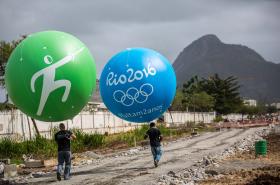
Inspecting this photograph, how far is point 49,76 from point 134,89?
304cm

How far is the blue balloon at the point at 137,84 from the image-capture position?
45.6ft

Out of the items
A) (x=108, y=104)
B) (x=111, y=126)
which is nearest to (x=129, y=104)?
(x=108, y=104)

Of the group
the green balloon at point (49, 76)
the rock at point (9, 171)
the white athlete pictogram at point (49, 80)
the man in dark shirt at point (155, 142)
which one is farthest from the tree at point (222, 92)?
the white athlete pictogram at point (49, 80)

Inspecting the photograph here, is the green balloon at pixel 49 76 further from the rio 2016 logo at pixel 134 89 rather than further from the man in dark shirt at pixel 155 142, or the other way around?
the man in dark shirt at pixel 155 142

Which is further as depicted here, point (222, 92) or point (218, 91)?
point (222, 92)

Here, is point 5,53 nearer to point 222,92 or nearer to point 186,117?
point 186,117

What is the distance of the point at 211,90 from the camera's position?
117 m

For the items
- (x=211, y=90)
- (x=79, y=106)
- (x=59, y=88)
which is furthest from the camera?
(x=211, y=90)

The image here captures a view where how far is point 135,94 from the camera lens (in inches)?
547

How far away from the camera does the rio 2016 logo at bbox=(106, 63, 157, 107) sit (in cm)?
1386

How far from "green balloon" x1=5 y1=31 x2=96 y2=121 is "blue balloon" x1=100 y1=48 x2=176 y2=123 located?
6.01ft

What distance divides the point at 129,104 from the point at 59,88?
298 cm

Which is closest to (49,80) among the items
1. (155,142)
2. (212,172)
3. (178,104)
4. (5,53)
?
(212,172)

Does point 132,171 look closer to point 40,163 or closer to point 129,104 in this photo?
point 129,104
